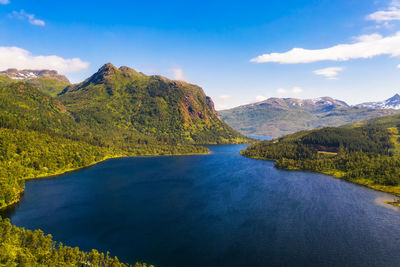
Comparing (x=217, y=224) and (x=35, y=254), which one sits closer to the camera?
(x=35, y=254)

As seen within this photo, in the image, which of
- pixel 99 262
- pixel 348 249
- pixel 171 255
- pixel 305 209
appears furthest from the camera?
pixel 305 209

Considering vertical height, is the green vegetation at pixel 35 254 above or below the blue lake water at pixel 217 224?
above

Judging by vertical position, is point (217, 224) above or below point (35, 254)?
below

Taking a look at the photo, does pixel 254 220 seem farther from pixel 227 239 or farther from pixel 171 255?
pixel 171 255

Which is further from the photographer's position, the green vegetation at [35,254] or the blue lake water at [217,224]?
the blue lake water at [217,224]

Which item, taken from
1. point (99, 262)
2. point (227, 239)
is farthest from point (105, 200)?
point (227, 239)
